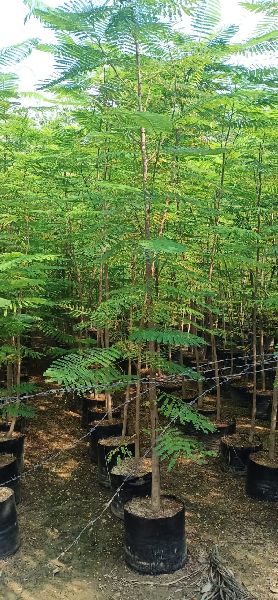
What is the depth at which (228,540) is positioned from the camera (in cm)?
409

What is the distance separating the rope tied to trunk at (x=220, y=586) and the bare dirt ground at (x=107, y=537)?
181 mm

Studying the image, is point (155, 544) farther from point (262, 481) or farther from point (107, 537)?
point (262, 481)

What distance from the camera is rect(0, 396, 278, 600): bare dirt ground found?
3.54 metres

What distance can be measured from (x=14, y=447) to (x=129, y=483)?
5.18ft

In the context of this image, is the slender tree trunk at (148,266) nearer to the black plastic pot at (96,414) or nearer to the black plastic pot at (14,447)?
the black plastic pot at (14,447)

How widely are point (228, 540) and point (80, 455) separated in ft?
7.83

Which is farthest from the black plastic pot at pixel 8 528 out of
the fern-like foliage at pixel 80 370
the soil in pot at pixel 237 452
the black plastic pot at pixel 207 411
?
the black plastic pot at pixel 207 411

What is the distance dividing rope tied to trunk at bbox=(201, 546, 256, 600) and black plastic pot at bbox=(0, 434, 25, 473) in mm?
2688

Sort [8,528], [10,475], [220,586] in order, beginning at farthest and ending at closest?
[10,475], [8,528], [220,586]

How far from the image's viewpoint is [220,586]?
318 cm

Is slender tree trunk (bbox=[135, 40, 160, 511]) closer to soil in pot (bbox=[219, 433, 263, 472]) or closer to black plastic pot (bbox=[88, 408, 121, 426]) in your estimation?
soil in pot (bbox=[219, 433, 263, 472])

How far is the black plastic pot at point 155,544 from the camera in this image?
371 centimetres

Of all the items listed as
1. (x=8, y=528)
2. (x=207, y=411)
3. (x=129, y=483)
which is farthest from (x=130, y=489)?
(x=207, y=411)

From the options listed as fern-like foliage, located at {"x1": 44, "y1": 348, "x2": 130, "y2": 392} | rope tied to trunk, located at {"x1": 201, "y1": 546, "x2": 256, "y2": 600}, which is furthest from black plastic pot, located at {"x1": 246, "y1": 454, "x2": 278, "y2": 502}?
fern-like foliage, located at {"x1": 44, "y1": 348, "x2": 130, "y2": 392}
